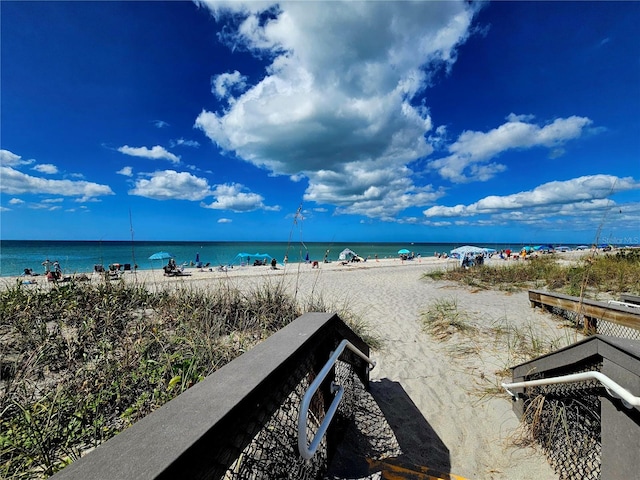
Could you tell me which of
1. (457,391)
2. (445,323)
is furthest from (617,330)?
(457,391)

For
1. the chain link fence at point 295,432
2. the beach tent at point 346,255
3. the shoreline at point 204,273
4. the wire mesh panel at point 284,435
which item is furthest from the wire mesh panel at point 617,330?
the beach tent at point 346,255

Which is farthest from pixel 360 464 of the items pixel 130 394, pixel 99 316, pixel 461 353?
pixel 99 316

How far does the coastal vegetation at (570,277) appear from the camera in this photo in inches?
316

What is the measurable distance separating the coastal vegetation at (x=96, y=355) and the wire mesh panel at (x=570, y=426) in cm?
265

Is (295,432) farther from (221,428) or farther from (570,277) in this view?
(570,277)

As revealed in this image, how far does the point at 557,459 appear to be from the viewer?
2170mm

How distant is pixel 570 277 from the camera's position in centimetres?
933

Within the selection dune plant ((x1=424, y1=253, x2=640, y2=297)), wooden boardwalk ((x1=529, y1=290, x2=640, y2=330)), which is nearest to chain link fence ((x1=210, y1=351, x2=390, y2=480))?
wooden boardwalk ((x1=529, y1=290, x2=640, y2=330))

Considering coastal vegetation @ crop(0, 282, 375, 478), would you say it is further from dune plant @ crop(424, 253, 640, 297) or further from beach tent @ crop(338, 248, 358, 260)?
beach tent @ crop(338, 248, 358, 260)

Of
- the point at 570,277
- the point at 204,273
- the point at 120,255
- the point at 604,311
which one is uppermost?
the point at 120,255

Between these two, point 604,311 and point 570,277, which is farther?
point 570,277

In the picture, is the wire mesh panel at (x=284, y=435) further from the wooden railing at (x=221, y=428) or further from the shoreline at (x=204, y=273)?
the shoreline at (x=204, y=273)

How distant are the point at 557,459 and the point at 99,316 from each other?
4.71 metres

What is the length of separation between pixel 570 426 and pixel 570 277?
365 inches
